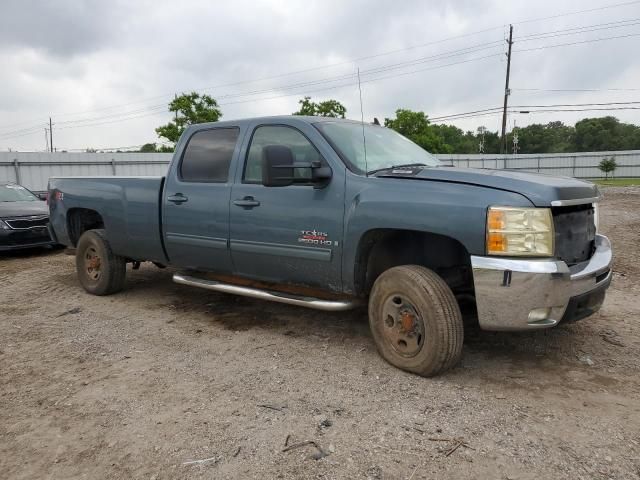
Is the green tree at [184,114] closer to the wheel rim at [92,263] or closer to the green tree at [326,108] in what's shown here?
the green tree at [326,108]

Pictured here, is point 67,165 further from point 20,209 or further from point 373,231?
point 373,231

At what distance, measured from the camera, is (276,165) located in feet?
12.2

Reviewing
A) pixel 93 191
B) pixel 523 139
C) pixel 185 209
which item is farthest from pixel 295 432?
pixel 523 139

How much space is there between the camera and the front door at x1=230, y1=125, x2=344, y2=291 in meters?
3.84

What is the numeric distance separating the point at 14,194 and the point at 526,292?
33.5 feet

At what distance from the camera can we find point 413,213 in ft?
11.2

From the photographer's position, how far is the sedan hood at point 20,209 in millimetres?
8969

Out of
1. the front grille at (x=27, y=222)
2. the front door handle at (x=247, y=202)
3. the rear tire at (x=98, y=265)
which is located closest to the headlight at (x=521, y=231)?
the front door handle at (x=247, y=202)

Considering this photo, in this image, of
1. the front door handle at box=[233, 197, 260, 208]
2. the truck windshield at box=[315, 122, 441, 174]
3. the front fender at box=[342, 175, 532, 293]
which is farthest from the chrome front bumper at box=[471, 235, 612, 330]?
the front door handle at box=[233, 197, 260, 208]

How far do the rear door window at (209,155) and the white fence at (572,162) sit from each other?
40.6 metres

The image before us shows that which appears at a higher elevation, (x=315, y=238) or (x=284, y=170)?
(x=284, y=170)

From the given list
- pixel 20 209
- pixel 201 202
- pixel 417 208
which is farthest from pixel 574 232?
→ pixel 20 209

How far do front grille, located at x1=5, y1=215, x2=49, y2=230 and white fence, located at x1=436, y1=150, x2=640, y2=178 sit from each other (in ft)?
126

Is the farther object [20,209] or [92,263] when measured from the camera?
[20,209]
